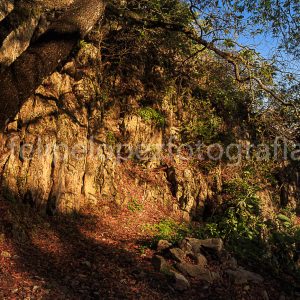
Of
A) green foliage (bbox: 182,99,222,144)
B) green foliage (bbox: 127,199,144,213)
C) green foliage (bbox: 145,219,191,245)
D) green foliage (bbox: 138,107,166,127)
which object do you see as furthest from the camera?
green foliage (bbox: 182,99,222,144)

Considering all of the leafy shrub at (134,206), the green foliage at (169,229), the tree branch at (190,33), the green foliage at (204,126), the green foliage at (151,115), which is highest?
the tree branch at (190,33)

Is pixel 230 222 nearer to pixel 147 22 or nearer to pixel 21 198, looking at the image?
pixel 21 198

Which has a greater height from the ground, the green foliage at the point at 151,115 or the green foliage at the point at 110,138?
the green foliage at the point at 151,115

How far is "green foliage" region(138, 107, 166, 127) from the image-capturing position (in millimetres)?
11031

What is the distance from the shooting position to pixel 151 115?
1115 centimetres

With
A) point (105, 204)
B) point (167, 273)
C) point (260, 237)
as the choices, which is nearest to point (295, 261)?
point (260, 237)

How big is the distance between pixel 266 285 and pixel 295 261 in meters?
1.78

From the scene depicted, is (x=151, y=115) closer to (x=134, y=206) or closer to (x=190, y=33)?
(x=190, y=33)

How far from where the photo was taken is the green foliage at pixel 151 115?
11.0m

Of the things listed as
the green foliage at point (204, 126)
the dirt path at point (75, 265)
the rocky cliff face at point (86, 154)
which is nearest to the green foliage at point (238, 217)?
the rocky cliff face at point (86, 154)

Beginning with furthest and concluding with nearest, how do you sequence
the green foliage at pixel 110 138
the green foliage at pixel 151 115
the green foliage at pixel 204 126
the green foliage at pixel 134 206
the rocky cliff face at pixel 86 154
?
the green foliage at pixel 204 126 → the green foliage at pixel 151 115 → the green foliage at pixel 110 138 → the green foliage at pixel 134 206 → the rocky cliff face at pixel 86 154

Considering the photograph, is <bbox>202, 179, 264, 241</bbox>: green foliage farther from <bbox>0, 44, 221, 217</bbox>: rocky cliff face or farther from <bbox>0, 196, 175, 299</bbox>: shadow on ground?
<bbox>0, 196, 175, 299</bbox>: shadow on ground

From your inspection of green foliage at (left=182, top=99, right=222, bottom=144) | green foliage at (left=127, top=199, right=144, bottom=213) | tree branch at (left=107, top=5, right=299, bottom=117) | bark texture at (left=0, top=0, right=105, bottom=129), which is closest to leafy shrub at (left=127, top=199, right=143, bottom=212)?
green foliage at (left=127, top=199, right=144, bottom=213)

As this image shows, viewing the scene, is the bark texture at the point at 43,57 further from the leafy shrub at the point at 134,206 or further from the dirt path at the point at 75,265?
the leafy shrub at the point at 134,206
